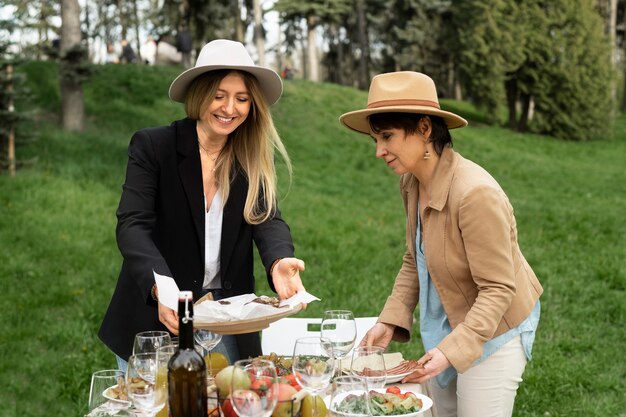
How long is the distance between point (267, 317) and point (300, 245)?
824 cm

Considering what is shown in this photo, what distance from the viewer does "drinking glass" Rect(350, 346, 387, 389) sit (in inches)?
107

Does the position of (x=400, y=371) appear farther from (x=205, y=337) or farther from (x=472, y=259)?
(x=205, y=337)

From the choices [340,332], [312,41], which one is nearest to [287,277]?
[340,332]

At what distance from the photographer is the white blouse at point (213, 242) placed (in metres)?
3.53

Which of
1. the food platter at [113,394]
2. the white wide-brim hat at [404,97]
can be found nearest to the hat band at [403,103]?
the white wide-brim hat at [404,97]

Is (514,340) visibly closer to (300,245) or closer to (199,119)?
(199,119)

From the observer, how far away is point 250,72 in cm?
350

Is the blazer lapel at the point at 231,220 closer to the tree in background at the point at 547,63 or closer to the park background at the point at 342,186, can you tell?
the park background at the point at 342,186

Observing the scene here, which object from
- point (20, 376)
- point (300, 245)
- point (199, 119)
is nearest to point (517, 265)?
point (199, 119)

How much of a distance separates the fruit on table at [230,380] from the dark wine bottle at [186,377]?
0.19 feet

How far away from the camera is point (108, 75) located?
69.0 ft

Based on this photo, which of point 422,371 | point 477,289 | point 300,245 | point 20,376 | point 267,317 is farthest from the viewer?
point 300,245

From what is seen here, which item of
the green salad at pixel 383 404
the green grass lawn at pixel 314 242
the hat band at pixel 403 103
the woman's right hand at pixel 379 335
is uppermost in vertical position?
the hat band at pixel 403 103

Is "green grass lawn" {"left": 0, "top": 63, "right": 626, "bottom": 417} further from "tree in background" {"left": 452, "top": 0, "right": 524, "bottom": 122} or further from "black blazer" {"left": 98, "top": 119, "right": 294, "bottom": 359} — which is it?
"tree in background" {"left": 452, "top": 0, "right": 524, "bottom": 122}
